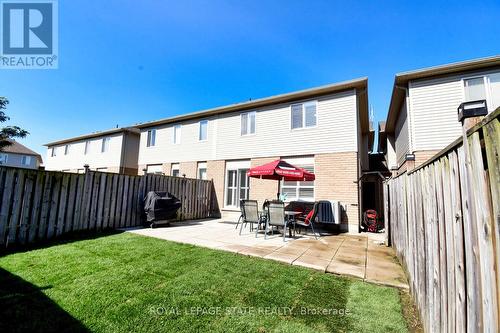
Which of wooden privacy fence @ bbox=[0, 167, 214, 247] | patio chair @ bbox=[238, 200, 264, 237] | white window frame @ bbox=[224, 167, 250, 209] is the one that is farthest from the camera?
white window frame @ bbox=[224, 167, 250, 209]

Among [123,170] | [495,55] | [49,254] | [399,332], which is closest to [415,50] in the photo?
[495,55]

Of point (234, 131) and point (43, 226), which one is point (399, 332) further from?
point (234, 131)

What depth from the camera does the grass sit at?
7.75ft

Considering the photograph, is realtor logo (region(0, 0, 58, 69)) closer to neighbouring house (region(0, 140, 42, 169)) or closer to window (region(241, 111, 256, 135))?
window (region(241, 111, 256, 135))

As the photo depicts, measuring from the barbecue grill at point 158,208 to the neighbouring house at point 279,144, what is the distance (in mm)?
3837

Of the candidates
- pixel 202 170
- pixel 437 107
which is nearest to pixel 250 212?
pixel 202 170

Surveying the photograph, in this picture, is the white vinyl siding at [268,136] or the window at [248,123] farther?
the window at [248,123]

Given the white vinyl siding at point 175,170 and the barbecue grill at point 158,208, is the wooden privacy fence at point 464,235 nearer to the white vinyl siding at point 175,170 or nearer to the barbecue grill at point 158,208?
the barbecue grill at point 158,208

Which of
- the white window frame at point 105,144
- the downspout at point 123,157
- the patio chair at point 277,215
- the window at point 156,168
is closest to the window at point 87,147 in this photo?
the white window frame at point 105,144

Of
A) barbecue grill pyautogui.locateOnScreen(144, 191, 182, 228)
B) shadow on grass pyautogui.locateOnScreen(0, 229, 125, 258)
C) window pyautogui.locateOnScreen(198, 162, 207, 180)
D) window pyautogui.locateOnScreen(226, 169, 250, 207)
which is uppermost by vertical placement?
window pyautogui.locateOnScreen(198, 162, 207, 180)

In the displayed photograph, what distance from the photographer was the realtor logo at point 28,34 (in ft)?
23.3

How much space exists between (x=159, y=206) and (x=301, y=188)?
19.9ft

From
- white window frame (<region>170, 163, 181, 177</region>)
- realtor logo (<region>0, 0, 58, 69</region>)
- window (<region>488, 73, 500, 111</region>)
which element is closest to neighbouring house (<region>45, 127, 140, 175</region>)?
white window frame (<region>170, 163, 181, 177</region>)

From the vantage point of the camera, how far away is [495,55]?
7496 mm
